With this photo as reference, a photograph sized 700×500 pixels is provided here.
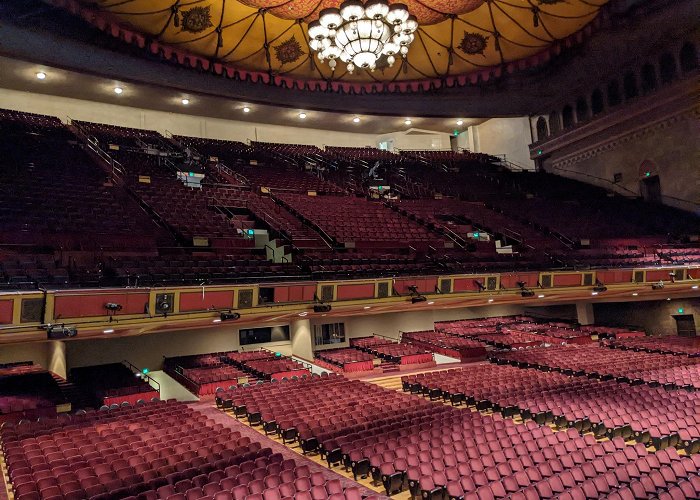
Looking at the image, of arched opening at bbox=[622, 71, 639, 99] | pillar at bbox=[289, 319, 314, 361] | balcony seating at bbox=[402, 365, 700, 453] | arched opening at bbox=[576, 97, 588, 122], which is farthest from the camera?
arched opening at bbox=[576, 97, 588, 122]

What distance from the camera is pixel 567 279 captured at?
44.0 feet

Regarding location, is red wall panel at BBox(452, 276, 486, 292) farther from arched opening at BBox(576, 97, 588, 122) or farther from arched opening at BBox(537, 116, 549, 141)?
arched opening at BBox(537, 116, 549, 141)

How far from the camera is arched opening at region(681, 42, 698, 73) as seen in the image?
52.5 ft

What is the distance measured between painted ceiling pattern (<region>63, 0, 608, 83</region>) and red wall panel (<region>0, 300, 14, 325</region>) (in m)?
9.17

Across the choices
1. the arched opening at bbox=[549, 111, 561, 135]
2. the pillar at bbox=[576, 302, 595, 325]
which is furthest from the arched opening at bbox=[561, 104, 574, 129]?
the pillar at bbox=[576, 302, 595, 325]

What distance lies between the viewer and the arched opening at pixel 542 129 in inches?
901

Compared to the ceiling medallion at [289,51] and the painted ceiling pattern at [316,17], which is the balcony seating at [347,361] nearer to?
the painted ceiling pattern at [316,17]

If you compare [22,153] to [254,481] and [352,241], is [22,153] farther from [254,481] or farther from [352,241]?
[254,481]

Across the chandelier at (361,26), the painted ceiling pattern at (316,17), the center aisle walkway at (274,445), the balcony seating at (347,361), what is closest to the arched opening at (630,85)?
the painted ceiling pattern at (316,17)

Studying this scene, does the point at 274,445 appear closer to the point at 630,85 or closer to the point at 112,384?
the point at 112,384

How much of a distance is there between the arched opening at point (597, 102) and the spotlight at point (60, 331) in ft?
65.4

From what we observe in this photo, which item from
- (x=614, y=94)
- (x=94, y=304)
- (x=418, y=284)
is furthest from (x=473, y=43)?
(x=94, y=304)

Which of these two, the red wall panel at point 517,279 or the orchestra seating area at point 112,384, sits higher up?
the red wall panel at point 517,279

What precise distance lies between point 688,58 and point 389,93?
10.4 meters
